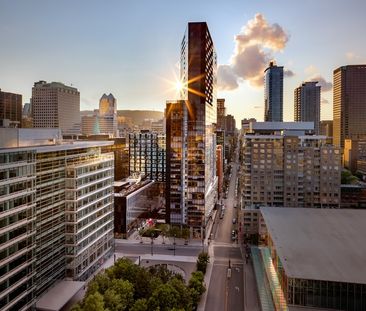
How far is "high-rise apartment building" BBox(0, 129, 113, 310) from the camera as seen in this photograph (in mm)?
51250

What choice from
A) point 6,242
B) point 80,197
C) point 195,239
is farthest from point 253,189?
point 6,242

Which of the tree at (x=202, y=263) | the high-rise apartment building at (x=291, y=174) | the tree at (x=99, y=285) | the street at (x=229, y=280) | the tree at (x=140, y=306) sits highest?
the high-rise apartment building at (x=291, y=174)

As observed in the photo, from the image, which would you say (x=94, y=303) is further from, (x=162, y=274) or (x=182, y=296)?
(x=162, y=274)

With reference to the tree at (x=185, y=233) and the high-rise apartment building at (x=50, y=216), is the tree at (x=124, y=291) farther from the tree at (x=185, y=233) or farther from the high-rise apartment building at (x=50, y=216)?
the tree at (x=185, y=233)

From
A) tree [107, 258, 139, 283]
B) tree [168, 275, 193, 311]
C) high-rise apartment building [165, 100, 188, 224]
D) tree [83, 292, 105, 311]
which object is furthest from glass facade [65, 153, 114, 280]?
high-rise apartment building [165, 100, 188, 224]

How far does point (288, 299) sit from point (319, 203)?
65334mm

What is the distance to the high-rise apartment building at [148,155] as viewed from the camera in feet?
516

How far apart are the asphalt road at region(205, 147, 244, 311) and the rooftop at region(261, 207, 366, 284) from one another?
14.7 m

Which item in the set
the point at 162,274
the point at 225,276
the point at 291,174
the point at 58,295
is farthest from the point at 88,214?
the point at 291,174

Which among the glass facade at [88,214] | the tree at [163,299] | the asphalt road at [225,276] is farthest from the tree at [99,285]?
the asphalt road at [225,276]

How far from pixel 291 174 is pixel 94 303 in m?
80.3

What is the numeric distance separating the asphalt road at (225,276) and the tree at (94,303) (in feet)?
78.5

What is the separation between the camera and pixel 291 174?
363 feet

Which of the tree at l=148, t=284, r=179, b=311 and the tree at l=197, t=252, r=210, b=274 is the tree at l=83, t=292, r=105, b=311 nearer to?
the tree at l=148, t=284, r=179, b=311
